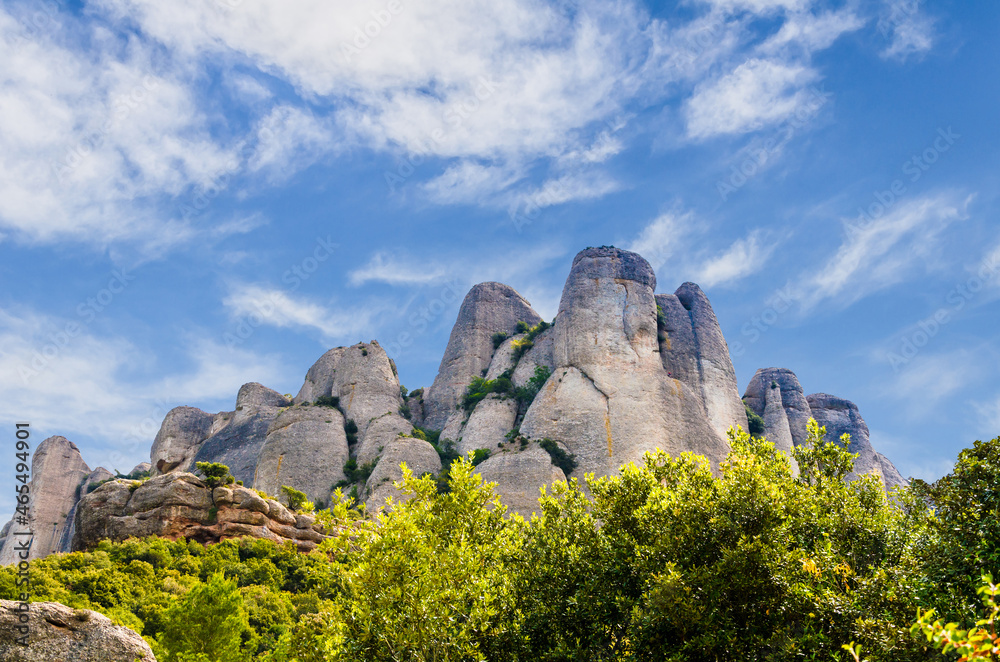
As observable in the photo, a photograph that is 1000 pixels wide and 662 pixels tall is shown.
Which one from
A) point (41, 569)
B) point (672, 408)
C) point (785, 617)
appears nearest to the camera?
point (785, 617)

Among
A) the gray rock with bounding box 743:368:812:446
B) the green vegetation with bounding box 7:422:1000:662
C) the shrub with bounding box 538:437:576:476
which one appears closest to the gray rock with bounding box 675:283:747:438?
the gray rock with bounding box 743:368:812:446

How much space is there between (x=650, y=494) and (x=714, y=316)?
56225mm

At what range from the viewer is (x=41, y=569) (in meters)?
33.4

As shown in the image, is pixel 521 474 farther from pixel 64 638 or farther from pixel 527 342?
pixel 64 638

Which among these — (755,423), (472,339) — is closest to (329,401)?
(472,339)

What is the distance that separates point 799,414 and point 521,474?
36438 millimetres

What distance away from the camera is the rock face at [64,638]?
15.8 metres

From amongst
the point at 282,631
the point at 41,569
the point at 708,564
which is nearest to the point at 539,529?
the point at 708,564

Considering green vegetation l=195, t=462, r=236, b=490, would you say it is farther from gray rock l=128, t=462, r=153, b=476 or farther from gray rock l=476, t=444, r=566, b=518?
gray rock l=128, t=462, r=153, b=476

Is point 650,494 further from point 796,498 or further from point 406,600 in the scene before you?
point 406,600

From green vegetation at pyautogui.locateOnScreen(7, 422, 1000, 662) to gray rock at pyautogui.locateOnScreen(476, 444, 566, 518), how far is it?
1094 inches

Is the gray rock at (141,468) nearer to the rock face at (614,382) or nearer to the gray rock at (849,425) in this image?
the rock face at (614,382)

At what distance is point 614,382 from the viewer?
5578 centimetres

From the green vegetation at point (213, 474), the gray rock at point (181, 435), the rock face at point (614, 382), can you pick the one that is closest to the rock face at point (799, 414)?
the rock face at point (614, 382)
